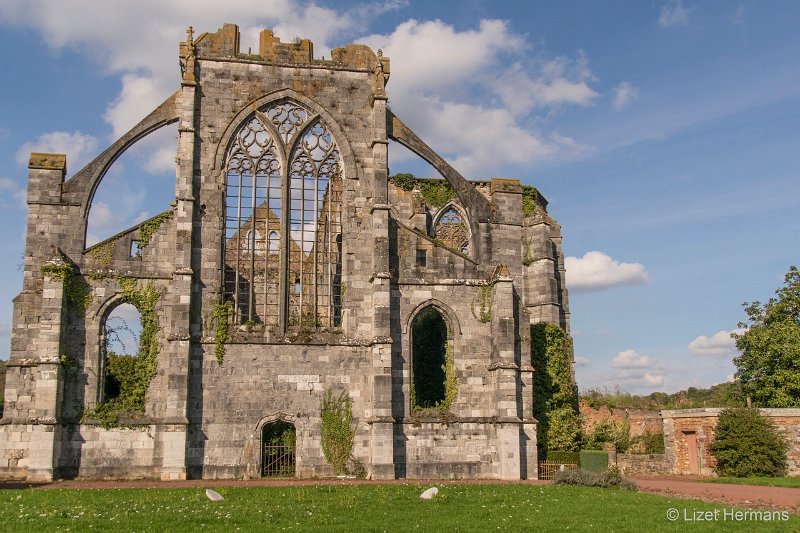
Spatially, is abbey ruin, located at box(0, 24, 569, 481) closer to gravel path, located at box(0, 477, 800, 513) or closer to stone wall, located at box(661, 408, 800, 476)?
gravel path, located at box(0, 477, 800, 513)

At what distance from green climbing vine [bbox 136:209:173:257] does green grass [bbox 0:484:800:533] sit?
26.5ft

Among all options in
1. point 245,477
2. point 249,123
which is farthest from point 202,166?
point 245,477

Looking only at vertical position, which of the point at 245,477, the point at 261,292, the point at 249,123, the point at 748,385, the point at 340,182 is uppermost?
the point at 249,123

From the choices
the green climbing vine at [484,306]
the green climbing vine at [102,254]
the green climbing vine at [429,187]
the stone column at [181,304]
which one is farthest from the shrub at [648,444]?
the green climbing vine at [102,254]

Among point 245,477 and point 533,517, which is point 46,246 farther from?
point 533,517

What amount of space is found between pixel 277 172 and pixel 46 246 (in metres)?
7.29

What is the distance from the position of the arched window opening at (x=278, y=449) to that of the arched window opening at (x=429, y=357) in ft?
14.9

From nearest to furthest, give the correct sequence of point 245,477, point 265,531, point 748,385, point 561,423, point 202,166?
point 265,531
point 245,477
point 202,166
point 561,423
point 748,385

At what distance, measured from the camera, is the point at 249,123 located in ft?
86.5

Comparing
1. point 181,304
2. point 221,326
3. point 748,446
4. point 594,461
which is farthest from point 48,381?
point 748,446

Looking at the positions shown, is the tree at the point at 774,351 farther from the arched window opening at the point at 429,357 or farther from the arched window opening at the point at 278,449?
the arched window opening at the point at 278,449

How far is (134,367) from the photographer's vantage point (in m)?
24.0

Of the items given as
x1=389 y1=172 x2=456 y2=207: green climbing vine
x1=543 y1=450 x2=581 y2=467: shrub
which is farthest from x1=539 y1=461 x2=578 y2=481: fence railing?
x1=389 y1=172 x2=456 y2=207: green climbing vine

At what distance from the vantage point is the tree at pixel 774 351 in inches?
1281
